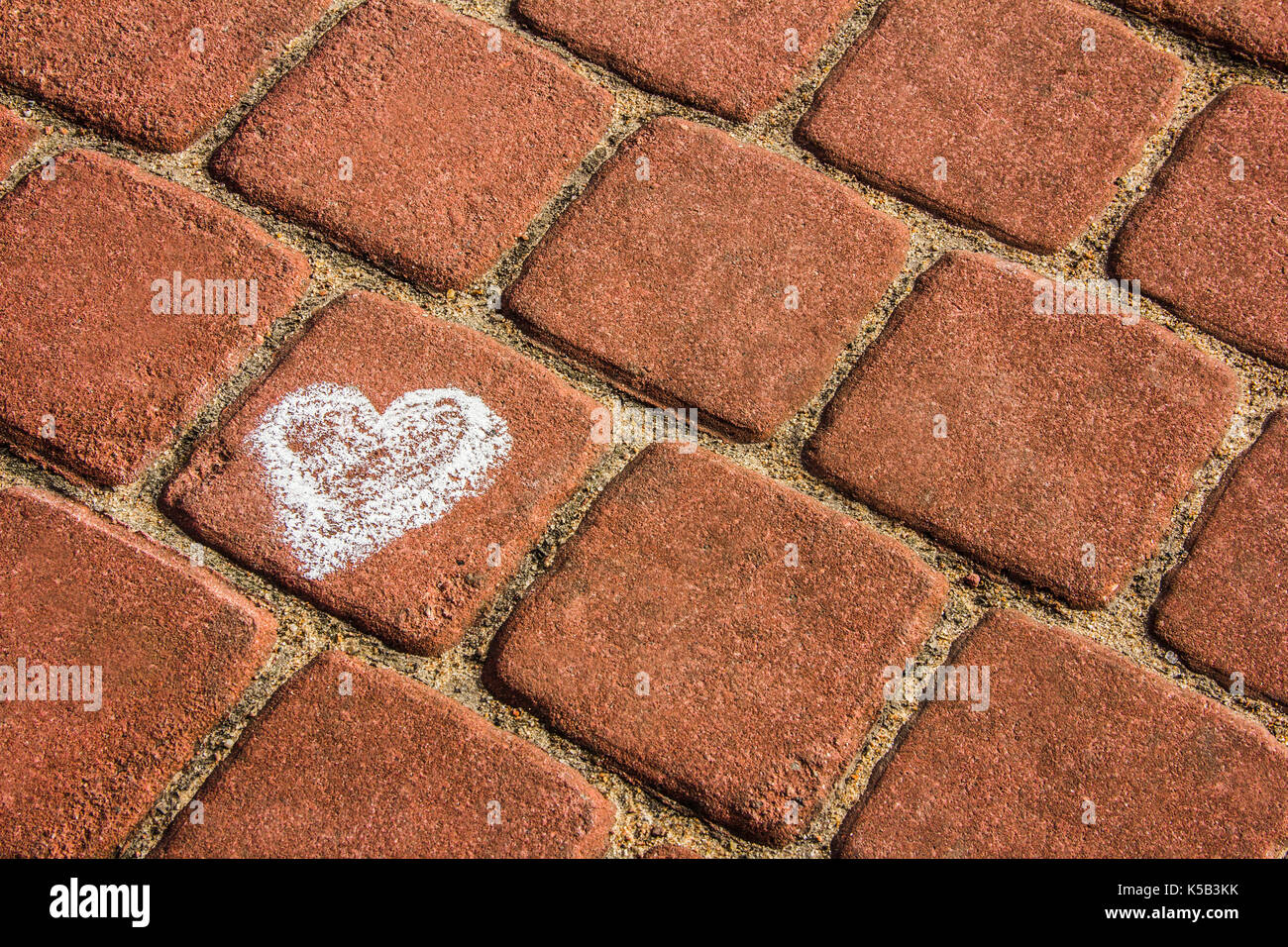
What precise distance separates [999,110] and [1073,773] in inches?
43.6

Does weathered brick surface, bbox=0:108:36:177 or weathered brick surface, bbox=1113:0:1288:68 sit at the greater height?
weathered brick surface, bbox=1113:0:1288:68

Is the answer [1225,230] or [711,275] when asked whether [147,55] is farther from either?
[1225,230]

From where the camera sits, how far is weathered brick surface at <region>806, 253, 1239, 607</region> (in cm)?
159

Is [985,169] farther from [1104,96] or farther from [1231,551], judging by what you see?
[1231,551]

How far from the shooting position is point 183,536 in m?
1.57

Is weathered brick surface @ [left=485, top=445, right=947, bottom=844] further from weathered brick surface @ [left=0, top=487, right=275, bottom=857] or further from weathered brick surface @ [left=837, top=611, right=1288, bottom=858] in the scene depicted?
weathered brick surface @ [left=0, top=487, right=275, bottom=857]

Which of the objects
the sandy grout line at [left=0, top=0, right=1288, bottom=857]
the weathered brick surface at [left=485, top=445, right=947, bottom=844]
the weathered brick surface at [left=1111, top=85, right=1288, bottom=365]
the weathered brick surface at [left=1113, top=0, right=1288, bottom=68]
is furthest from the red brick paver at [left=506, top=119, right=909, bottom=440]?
the weathered brick surface at [left=1113, top=0, right=1288, bottom=68]

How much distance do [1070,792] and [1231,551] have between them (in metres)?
0.45

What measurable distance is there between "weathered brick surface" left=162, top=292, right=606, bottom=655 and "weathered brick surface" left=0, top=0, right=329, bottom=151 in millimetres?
500

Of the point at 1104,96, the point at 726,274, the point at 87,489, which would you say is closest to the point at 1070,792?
the point at 726,274

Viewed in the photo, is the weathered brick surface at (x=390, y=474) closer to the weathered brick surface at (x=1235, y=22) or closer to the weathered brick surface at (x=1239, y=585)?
the weathered brick surface at (x=1239, y=585)

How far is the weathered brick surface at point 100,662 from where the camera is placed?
4.71ft

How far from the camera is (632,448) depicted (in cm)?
163

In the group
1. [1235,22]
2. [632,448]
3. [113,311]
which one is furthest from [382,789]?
[1235,22]
